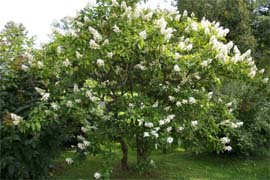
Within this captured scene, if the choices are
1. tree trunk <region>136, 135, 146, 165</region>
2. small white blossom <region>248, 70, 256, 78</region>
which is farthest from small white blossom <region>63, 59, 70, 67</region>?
small white blossom <region>248, 70, 256, 78</region>

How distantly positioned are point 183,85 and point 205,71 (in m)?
0.38

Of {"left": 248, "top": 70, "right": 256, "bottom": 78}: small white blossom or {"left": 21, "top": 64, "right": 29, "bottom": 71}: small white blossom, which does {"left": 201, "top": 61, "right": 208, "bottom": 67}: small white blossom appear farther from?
{"left": 21, "top": 64, "right": 29, "bottom": 71}: small white blossom

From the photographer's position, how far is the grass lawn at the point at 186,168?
6156 millimetres

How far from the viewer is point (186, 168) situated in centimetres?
682

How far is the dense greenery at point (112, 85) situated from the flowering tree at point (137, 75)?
1 cm

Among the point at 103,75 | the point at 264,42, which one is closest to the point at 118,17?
the point at 103,75

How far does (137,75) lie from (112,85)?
1.29 feet

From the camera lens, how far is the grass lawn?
20.2ft

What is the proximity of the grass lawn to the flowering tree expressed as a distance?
0.81 m

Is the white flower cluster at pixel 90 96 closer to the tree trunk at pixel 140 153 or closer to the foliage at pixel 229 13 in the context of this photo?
the tree trunk at pixel 140 153

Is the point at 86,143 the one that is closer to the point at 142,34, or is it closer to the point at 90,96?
the point at 90,96

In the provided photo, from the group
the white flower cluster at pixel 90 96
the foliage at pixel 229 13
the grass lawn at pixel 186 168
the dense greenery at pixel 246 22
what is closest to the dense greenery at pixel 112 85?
the white flower cluster at pixel 90 96

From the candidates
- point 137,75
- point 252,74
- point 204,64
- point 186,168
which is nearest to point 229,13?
point 186,168

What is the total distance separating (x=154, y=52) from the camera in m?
5.13
